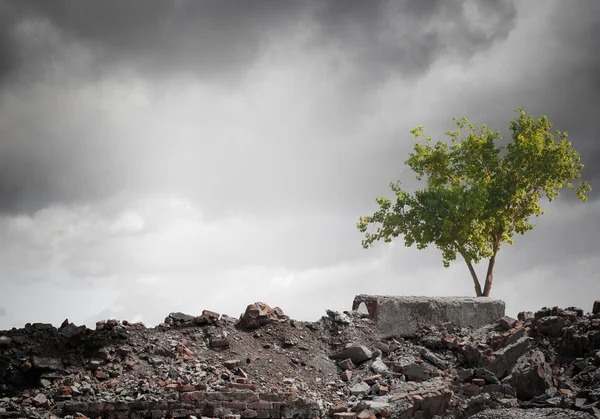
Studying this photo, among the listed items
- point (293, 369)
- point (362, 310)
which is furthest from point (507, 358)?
point (293, 369)

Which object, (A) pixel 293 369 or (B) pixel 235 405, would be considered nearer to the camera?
(B) pixel 235 405

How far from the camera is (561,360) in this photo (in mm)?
11109

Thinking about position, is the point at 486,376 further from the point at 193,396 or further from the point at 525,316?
the point at 193,396

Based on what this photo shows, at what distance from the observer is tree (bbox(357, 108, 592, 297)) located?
61.8ft

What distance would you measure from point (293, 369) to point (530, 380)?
433 centimetres

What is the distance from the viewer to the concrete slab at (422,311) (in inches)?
504

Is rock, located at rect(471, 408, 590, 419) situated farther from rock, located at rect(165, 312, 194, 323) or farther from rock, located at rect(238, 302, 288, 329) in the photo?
rock, located at rect(165, 312, 194, 323)

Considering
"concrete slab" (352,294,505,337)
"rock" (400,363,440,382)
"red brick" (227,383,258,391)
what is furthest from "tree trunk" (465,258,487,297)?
"red brick" (227,383,258,391)

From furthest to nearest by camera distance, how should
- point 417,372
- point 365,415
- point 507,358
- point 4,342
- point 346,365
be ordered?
1. point 346,365
2. point 417,372
3. point 507,358
4. point 4,342
5. point 365,415

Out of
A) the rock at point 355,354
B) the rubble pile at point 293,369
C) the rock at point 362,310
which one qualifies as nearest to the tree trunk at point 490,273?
the rubble pile at point 293,369

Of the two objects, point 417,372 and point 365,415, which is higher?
point 417,372

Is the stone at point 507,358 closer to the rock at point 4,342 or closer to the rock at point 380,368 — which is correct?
the rock at point 380,368

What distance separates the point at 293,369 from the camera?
10.6 metres

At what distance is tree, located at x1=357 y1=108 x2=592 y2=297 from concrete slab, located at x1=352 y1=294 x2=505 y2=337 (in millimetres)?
4985
